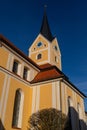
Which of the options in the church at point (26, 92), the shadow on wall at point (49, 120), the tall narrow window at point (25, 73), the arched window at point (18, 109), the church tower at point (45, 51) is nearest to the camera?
the shadow on wall at point (49, 120)

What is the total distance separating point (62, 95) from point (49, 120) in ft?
14.2

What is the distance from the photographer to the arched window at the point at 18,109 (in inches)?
574

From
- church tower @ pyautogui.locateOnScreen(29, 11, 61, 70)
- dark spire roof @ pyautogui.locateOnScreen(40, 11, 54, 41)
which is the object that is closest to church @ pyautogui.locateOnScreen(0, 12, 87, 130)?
church tower @ pyautogui.locateOnScreen(29, 11, 61, 70)

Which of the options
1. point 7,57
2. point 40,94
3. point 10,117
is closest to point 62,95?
point 40,94

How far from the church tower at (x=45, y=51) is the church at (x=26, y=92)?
8.73m

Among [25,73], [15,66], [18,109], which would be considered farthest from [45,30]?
[18,109]

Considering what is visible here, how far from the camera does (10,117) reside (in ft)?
44.9

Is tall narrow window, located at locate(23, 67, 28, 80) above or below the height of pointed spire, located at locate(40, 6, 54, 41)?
below

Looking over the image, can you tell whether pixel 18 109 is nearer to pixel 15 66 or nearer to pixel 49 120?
pixel 49 120

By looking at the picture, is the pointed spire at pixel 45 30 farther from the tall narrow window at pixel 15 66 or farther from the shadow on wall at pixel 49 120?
the shadow on wall at pixel 49 120

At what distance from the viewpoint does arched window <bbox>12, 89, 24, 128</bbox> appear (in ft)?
47.9

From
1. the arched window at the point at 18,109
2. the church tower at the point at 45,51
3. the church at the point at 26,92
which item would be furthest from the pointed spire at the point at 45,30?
the arched window at the point at 18,109

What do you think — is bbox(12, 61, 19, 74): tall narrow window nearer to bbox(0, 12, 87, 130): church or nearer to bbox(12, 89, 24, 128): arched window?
bbox(0, 12, 87, 130): church

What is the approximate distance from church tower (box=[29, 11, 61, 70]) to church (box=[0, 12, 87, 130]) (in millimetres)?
8727
